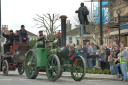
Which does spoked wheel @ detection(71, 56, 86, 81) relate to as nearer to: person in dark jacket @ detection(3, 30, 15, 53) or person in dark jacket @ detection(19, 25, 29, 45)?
person in dark jacket @ detection(19, 25, 29, 45)

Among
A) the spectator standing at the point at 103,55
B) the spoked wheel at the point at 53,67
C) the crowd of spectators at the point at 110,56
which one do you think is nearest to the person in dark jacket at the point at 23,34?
the crowd of spectators at the point at 110,56

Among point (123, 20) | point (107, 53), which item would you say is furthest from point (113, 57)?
point (123, 20)

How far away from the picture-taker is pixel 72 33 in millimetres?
77938

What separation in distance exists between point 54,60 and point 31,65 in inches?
60.1

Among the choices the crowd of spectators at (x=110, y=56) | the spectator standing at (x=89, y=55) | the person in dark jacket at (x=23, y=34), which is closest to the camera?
the crowd of spectators at (x=110, y=56)

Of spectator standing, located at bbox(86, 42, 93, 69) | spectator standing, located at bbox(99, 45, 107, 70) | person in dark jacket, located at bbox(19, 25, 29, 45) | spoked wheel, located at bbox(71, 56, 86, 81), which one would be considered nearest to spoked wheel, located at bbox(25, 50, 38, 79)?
spoked wheel, located at bbox(71, 56, 86, 81)

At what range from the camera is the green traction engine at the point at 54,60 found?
12.9 metres

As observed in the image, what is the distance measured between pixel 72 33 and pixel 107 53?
6050cm

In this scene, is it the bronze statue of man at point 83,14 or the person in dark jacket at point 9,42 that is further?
the person in dark jacket at point 9,42

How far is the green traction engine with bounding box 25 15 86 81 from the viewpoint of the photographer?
509 inches

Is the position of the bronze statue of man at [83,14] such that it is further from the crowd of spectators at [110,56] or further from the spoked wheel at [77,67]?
the spoked wheel at [77,67]

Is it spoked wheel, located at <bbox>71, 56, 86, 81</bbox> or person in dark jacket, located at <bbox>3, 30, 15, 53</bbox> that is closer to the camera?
spoked wheel, located at <bbox>71, 56, 86, 81</bbox>

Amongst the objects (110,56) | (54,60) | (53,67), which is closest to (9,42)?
(54,60)

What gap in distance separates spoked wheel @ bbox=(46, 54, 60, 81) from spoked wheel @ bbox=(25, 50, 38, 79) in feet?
2.17
